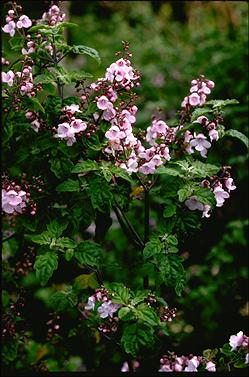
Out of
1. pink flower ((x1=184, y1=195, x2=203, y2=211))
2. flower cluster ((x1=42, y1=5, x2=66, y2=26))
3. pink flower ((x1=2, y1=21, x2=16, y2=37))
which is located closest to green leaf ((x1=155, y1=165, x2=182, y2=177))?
pink flower ((x1=184, y1=195, x2=203, y2=211))

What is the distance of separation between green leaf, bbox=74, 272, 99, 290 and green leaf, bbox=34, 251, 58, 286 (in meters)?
0.30

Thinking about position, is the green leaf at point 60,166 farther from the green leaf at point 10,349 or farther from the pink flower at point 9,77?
the green leaf at point 10,349

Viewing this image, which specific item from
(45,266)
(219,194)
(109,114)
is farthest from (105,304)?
(109,114)

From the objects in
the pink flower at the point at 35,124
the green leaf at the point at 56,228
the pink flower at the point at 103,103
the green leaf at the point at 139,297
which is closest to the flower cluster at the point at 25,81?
the pink flower at the point at 35,124

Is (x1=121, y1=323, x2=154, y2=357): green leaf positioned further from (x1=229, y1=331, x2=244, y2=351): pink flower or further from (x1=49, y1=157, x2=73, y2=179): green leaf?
(x1=49, y1=157, x2=73, y2=179): green leaf

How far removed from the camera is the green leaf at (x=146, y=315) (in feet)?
6.02

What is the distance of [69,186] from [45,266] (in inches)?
11.6

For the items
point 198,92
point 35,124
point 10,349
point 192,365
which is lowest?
point 192,365

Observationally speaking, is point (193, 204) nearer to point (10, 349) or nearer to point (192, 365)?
point (192, 365)

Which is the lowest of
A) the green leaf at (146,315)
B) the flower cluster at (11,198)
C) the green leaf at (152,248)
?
the green leaf at (146,315)

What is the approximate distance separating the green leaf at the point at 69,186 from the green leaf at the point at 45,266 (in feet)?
0.73

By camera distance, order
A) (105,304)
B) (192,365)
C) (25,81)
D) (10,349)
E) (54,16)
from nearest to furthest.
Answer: (192,365), (105,304), (25,81), (54,16), (10,349)

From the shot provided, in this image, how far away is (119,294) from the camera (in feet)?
6.40

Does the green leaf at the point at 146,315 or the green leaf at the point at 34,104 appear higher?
the green leaf at the point at 34,104
